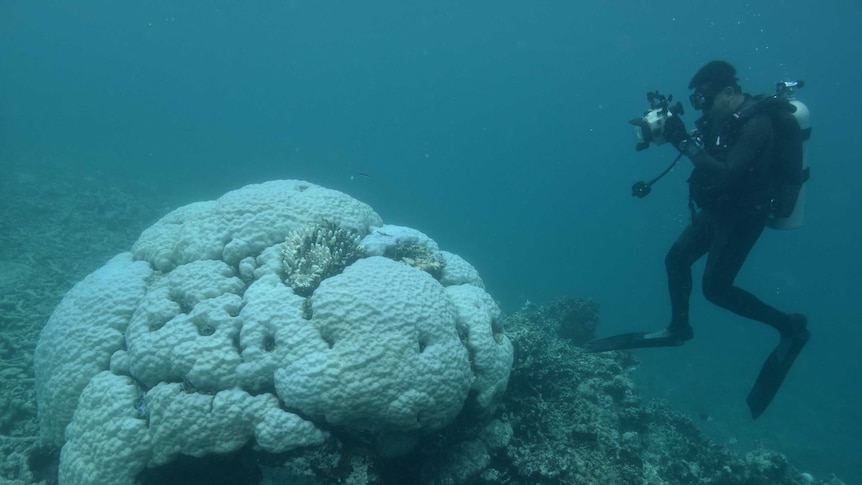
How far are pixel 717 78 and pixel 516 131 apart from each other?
136761mm

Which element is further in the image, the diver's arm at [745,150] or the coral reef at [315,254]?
the diver's arm at [745,150]

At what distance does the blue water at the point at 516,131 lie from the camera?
1233 inches

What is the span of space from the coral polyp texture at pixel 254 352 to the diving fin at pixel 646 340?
288cm

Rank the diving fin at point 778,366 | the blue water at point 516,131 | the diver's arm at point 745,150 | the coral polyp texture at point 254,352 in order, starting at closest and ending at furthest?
the coral polyp texture at point 254,352
the diver's arm at point 745,150
the diving fin at point 778,366
the blue water at point 516,131

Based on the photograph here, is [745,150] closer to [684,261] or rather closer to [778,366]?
[684,261]

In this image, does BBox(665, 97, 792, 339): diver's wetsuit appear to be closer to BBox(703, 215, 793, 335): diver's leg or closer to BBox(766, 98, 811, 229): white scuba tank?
BBox(703, 215, 793, 335): diver's leg

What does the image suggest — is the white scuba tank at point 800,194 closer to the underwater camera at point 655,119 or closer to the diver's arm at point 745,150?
the diver's arm at point 745,150

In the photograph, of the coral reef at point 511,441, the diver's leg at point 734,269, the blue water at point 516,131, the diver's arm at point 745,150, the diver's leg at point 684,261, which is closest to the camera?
the coral reef at point 511,441

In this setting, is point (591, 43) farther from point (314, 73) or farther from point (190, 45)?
point (190, 45)

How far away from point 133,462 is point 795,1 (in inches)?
2599

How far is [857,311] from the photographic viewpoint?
223ft

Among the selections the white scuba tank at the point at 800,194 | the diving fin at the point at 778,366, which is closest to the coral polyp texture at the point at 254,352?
the white scuba tank at the point at 800,194

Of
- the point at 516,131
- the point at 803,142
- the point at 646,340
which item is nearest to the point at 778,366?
the point at 646,340

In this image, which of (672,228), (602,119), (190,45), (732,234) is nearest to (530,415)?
(732,234)
